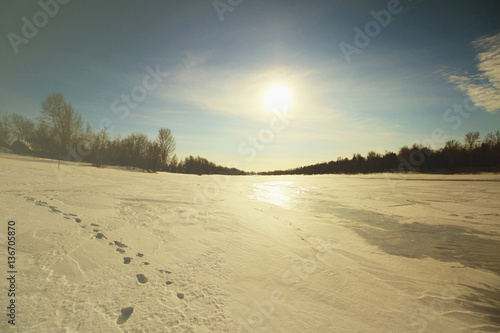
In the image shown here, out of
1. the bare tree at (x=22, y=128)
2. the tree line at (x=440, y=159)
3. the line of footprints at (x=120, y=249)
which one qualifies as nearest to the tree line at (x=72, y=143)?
the bare tree at (x=22, y=128)

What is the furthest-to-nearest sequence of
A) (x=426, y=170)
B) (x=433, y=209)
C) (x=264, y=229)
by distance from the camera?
(x=426, y=170) → (x=433, y=209) → (x=264, y=229)

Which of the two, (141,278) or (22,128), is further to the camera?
(22,128)

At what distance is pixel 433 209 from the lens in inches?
278

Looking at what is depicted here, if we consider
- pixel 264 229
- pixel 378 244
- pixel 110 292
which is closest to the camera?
pixel 110 292

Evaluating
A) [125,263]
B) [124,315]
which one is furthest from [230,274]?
[125,263]

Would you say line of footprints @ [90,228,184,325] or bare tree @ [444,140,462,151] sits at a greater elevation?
bare tree @ [444,140,462,151]

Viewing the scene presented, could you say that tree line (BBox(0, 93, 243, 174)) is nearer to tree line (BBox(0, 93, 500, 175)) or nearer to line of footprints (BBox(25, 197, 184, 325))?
tree line (BBox(0, 93, 500, 175))

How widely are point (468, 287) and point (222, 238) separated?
3.64 m

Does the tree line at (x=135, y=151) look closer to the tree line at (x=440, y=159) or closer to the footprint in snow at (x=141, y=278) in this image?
the tree line at (x=440, y=159)

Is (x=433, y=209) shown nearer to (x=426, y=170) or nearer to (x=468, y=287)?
(x=468, y=287)

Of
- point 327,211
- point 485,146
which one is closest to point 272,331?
point 327,211

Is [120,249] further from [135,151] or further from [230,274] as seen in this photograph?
[135,151]

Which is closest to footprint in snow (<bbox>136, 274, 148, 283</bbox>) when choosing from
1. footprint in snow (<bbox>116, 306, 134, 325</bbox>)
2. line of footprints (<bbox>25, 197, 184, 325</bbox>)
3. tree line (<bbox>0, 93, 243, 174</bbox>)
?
line of footprints (<bbox>25, 197, 184, 325</bbox>)

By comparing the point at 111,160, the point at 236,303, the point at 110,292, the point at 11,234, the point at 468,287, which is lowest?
the point at 468,287
